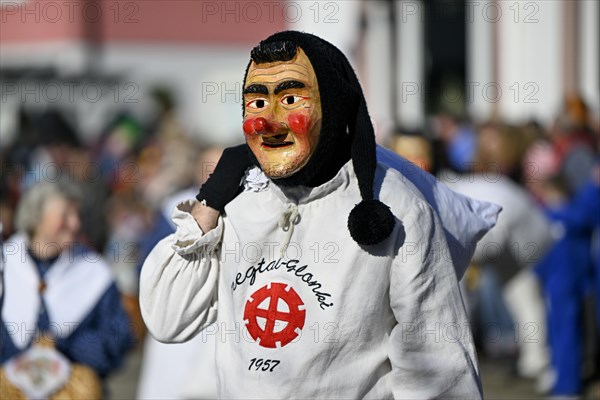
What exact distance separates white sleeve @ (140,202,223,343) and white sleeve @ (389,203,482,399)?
561mm

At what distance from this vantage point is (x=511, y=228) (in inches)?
348

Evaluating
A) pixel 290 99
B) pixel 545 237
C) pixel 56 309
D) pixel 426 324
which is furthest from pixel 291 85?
pixel 545 237

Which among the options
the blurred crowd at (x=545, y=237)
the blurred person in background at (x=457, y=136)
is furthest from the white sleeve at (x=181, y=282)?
the blurred person in background at (x=457, y=136)

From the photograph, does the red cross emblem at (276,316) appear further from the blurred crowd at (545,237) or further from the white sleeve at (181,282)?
the blurred crowd at (545,237)

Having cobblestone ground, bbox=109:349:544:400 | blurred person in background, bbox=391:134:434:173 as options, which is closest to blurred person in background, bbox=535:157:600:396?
cobblestone ground, bbox=109:349:544:400

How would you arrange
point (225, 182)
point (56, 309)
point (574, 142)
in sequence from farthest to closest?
point (574, 142), point (56, 309), point (225, 182)

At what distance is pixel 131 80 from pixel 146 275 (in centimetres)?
3200

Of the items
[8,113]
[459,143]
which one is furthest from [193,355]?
[8,113]

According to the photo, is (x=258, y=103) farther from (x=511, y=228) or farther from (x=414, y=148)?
(x=511, y=228)

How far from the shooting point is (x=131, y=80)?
116 feet

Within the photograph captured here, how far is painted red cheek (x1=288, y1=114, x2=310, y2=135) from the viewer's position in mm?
3652

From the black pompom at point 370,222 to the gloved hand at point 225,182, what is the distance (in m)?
0.42

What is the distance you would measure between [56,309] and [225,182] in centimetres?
217

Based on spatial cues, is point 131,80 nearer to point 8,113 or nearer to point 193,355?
point 8,113
